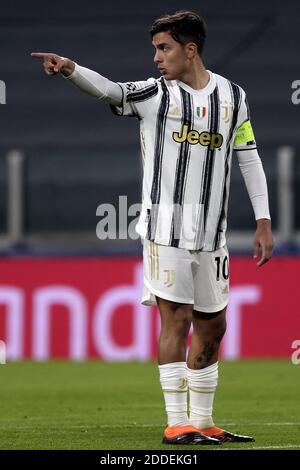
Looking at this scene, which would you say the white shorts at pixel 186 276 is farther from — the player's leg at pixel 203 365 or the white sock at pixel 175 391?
the white sock at pixel 175 391

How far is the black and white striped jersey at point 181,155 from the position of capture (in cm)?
619

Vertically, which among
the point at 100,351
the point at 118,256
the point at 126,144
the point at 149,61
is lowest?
the point at 100,351

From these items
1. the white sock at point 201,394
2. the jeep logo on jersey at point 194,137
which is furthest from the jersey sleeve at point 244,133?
the white sock at point 201,394

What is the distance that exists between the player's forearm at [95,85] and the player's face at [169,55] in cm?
25

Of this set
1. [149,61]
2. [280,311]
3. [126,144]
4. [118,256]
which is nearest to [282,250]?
[280,311]

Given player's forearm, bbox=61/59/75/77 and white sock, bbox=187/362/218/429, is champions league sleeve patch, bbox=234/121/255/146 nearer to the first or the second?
player's forearm, bbox=61/59/75/77

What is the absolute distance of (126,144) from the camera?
1330 centimetres

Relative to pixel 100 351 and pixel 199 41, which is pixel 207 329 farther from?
pixel 100 351

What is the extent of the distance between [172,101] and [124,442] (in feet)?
5.32

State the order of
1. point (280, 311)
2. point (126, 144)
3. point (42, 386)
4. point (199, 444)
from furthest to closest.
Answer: point (126, 144) < point (280, 311) < point (42, 386) < point (199, 444)

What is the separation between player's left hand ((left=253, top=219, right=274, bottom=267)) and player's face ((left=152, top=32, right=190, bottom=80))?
850 mm

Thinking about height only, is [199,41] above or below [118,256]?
above

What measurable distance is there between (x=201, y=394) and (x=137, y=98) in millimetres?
1457

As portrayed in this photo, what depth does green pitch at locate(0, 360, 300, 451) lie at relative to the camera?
642 cm
